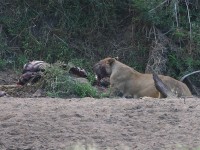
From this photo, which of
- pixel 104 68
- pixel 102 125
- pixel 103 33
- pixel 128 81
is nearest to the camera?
pixel 102 125

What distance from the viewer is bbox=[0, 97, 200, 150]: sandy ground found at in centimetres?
711

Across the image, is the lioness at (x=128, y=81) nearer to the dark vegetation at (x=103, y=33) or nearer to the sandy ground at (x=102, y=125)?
the dark vegetation at (x=103, y=33)

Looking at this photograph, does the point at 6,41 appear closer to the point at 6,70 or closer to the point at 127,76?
the point at 6,70

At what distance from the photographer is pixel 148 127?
7.71m

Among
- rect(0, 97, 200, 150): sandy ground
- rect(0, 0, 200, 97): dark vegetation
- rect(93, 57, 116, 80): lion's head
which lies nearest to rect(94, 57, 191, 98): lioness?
rect(93, 57, 116, 80): lion's head

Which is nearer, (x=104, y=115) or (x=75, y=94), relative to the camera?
(x=104, y=115)

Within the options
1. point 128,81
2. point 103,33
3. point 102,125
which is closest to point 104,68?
point 128,81

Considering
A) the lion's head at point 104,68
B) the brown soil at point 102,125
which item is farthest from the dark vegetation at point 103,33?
the brown soil at point 102,125

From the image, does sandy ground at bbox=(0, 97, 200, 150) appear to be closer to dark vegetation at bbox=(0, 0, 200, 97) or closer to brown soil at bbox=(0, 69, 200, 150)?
brown soil at bbox=(0, 69, 200, 150)

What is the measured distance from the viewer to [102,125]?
7.75 m

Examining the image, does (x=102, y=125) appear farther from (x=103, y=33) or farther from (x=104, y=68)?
(x=103, y=33)

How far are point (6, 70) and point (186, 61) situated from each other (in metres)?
3.30

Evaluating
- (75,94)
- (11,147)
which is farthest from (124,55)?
(11,147)

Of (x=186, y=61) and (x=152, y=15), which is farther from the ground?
(x=152, y=15)
